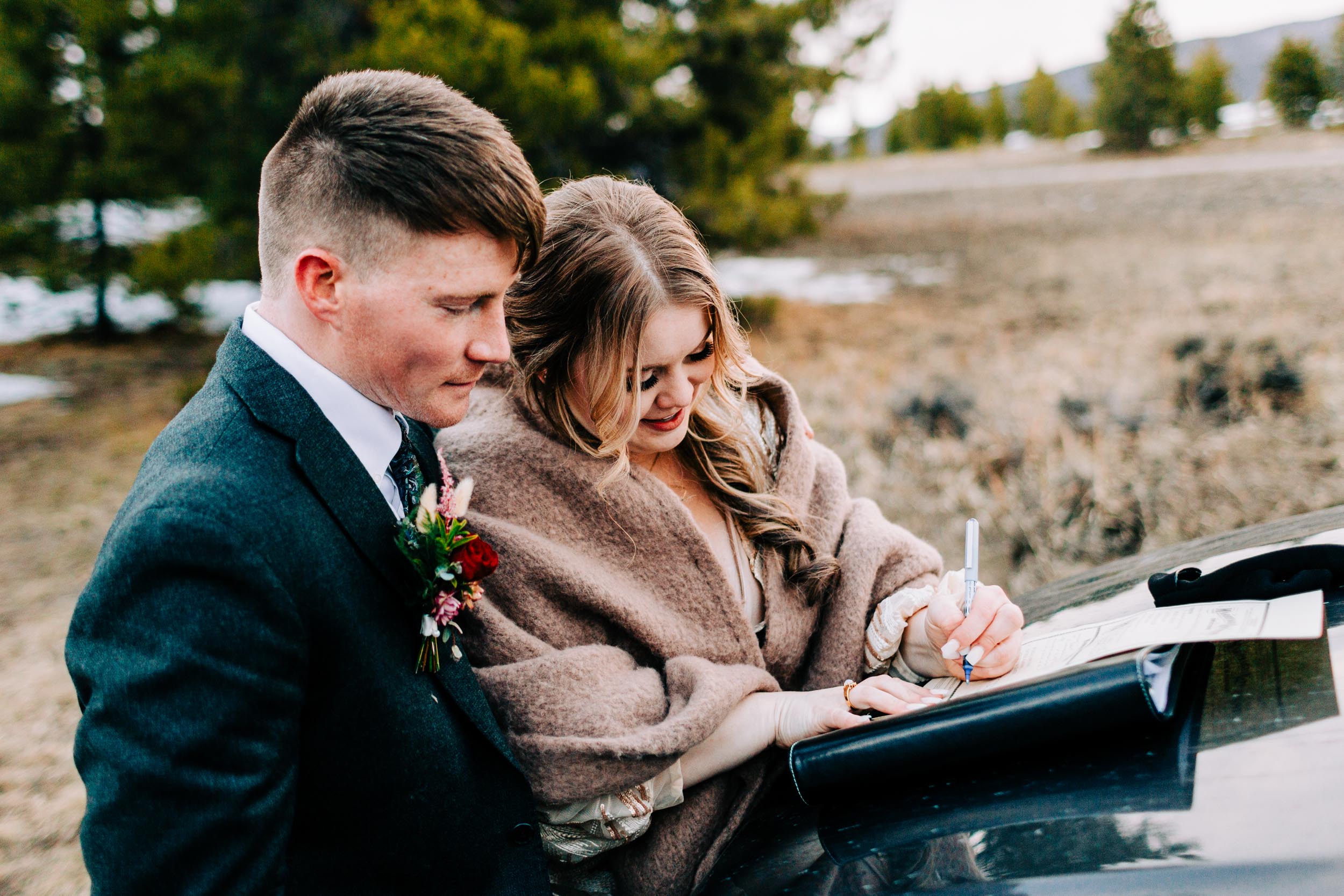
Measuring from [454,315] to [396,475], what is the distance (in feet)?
1.10

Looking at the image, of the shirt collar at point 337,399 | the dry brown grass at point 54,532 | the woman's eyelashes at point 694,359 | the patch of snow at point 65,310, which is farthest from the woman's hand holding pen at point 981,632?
the patch of snow at point 65,310

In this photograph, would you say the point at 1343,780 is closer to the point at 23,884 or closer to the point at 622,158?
the point at 23,884

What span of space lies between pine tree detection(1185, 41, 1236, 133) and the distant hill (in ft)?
0.31

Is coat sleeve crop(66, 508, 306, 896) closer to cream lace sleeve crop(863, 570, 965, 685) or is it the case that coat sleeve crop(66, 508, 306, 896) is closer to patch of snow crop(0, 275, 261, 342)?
cream lace sleeve crop(863, 570, 965, 685)

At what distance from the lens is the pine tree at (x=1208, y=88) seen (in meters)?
11.8

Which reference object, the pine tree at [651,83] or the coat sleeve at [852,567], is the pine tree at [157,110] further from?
the coat sleeve at [852,567]

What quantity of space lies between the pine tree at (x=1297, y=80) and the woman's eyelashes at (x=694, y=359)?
25.2ft

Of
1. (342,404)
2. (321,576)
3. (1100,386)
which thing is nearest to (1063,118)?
(1100,386)

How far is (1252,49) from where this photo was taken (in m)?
9.19

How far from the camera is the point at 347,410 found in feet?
4.68

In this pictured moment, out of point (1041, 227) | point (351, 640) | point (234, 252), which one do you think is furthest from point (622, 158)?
point (1041, 227)

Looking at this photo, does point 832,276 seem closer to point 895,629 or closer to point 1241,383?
point 1241,383

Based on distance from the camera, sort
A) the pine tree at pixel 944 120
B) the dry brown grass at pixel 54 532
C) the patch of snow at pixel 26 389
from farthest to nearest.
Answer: the pine tree at pixel 944 120, the patch of snow at pixel 26 389, the dry brown grass at pixel 54 532

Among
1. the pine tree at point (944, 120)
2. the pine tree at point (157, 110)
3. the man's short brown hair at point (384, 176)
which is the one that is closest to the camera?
the man's short brown hair at point (384, 176)
